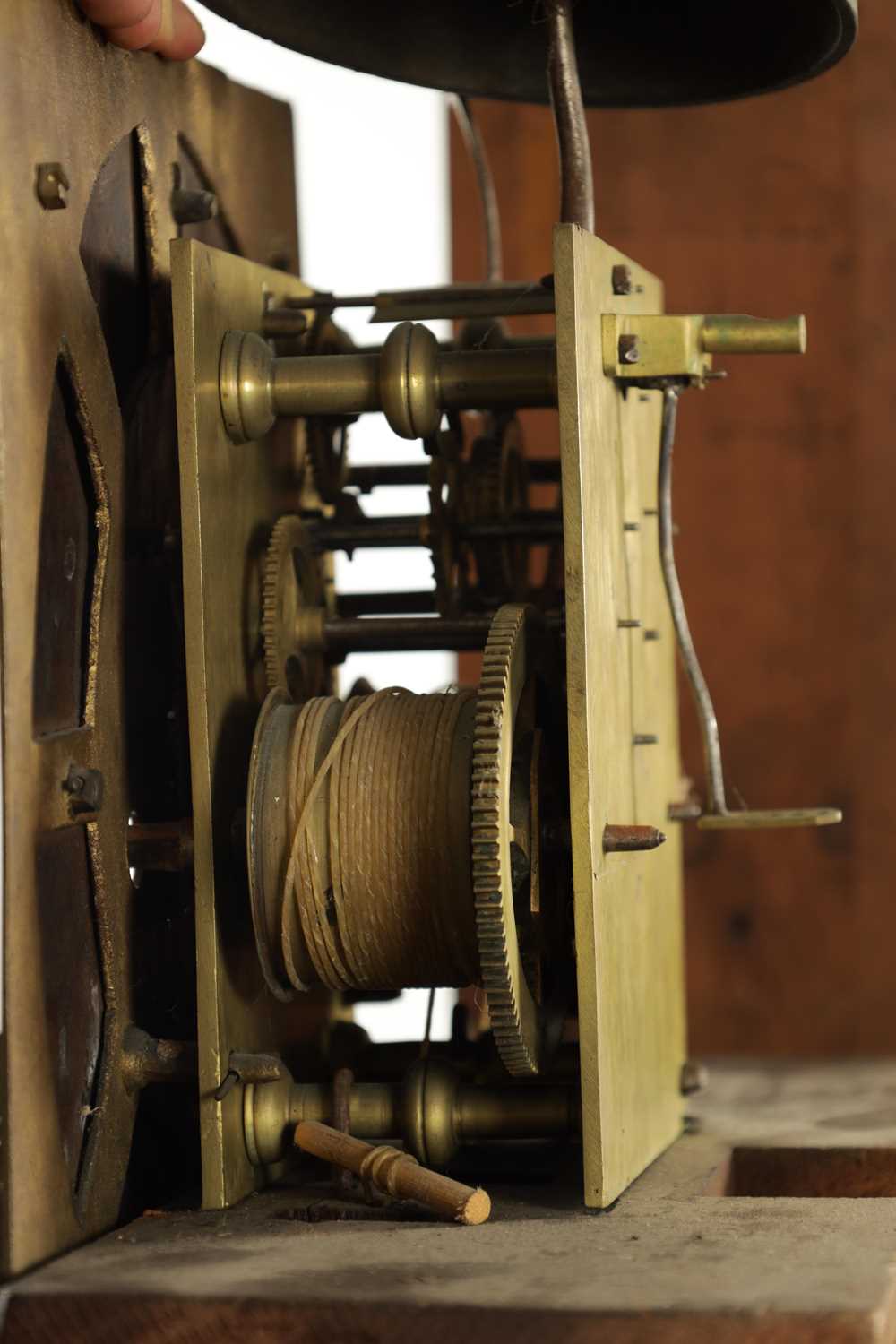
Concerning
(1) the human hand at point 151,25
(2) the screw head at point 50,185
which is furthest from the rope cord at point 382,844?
(1) the human hand at point 151,25

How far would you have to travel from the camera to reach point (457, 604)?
7.81 ft

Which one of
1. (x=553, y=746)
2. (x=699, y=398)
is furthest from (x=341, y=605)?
(x=699, y=398)

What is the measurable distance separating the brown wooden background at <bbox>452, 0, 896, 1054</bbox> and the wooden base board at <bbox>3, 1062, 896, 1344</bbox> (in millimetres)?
1405

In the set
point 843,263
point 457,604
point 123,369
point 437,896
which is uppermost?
point 843,263

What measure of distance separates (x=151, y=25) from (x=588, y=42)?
0.62m

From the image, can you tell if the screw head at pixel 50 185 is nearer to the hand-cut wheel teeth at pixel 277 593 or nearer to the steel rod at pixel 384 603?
the hand-cut wheel teeth at pixel 277 593

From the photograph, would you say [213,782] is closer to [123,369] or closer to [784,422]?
[123,369]

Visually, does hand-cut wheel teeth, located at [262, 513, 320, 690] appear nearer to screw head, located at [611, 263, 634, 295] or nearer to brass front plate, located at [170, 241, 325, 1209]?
brass front plate, located at [170, 241, 325, 1209]

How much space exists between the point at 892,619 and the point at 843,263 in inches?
23.2

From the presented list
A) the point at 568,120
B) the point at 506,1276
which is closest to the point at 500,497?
the point at 568,120

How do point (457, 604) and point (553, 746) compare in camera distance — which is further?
point (457, 604)

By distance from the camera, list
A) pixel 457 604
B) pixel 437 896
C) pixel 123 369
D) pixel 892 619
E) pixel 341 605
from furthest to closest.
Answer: pixel 892 619, pixel 341 605, pixel 457 604, pixel 123 369, pixel 437 896

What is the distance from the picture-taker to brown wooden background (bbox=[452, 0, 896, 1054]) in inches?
132

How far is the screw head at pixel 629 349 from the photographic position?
204cm
